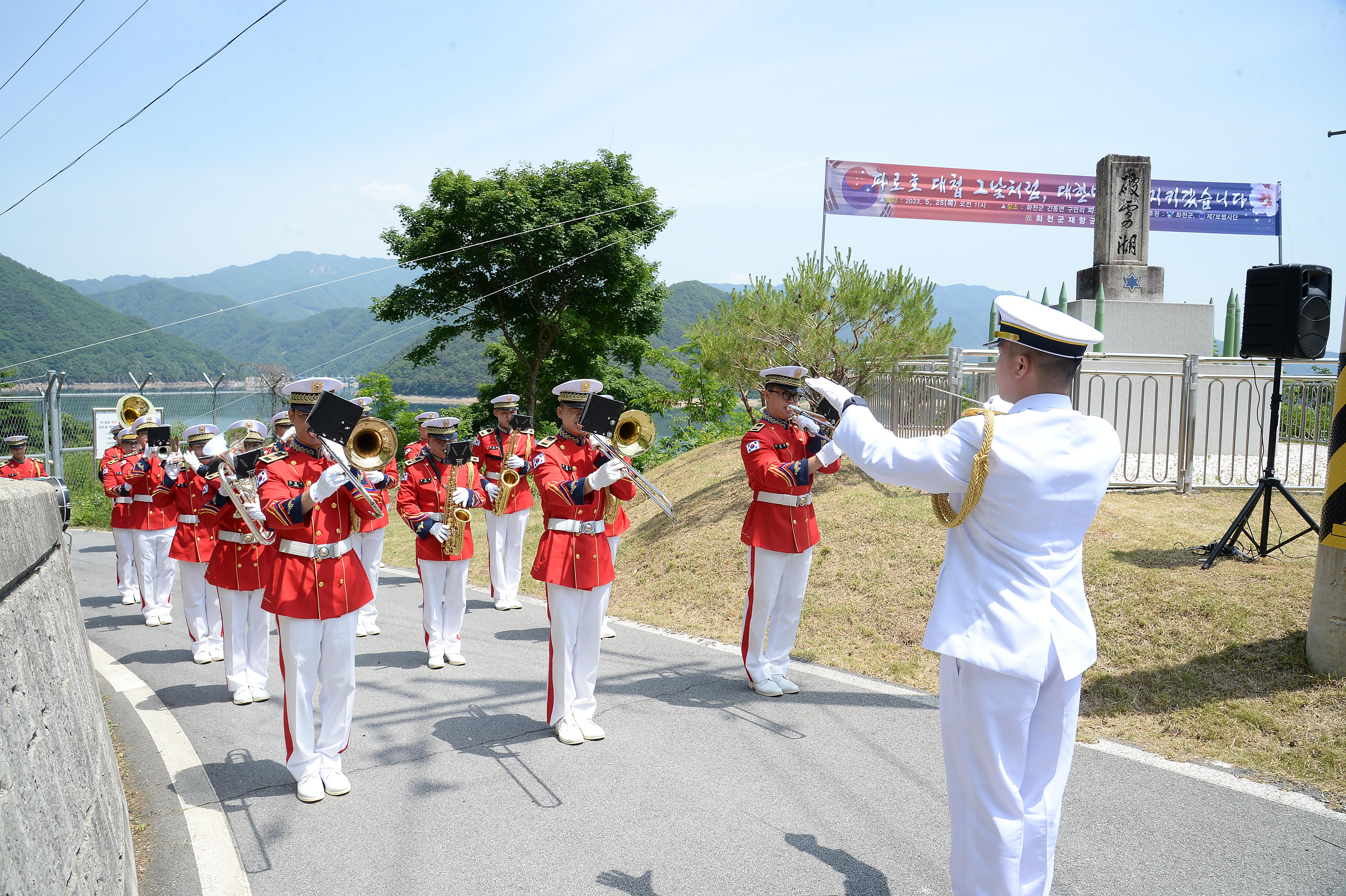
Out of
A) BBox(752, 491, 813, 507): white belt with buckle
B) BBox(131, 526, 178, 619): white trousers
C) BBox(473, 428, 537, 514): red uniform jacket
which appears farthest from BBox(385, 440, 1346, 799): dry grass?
BBox(131, 526, 178, 619): white trousers

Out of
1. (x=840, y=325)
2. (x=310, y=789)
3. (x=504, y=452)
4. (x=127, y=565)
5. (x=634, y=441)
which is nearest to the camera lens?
(x=310, y=789)

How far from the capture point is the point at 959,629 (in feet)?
9.06

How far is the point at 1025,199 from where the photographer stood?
1950 centimetres

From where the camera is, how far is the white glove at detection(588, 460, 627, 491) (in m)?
4.91

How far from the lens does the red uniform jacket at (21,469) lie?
11773 mm

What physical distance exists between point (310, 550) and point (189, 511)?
15.4ft

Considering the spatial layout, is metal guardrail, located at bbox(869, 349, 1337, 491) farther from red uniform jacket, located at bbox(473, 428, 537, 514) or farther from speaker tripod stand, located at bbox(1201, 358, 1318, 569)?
red uniform jacket, located at bbox(473, 428, 537, 514)

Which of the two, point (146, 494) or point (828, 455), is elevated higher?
point (828, 455)

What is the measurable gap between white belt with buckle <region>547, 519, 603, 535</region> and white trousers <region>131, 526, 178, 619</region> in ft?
19.8

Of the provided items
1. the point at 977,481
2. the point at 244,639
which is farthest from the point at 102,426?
the point at 977,481

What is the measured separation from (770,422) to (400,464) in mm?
6230

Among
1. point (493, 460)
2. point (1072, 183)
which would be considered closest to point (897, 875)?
point (493, 460)

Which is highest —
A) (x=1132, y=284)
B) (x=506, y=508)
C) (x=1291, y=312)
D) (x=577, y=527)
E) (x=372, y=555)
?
(x=1132, y=284)

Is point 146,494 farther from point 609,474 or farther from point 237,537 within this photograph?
point 609,474
